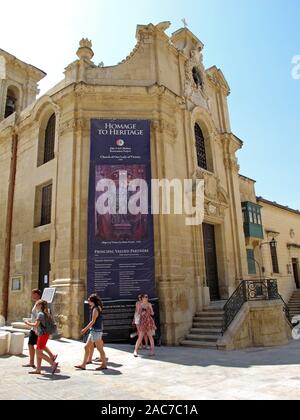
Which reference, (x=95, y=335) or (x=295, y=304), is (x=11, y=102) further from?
(x=295, y=304)

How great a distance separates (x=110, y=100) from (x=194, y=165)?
4.20 m

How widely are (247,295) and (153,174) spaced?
16.6 feet

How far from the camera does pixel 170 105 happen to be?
42.8 feet

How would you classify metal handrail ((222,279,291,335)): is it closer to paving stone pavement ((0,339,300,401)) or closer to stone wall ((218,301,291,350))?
stone wall ((218,301,291,350))

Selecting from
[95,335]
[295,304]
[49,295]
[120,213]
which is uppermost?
[120,213]

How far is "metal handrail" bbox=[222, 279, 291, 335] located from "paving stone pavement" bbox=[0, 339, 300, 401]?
6.12ft

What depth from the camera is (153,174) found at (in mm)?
11820

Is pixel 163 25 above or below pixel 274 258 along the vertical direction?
above

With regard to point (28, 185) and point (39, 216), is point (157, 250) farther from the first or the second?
point (28, 185)

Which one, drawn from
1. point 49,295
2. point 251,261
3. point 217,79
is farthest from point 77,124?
point 251,261

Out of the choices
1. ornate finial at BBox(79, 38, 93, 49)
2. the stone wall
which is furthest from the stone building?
the stone wall

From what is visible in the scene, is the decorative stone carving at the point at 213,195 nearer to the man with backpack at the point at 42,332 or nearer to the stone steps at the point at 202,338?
the stone steps at the point at 202,338

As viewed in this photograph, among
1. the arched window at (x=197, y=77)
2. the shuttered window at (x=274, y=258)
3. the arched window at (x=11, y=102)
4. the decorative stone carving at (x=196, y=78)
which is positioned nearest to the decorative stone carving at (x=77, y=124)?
the decorative stone carving at (x=196, y=78)

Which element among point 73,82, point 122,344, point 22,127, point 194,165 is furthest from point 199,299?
point 22,127
